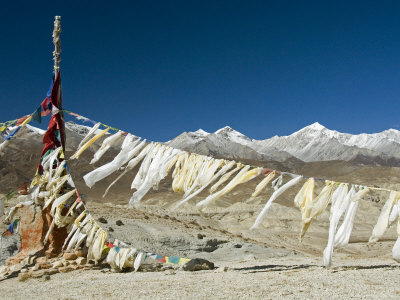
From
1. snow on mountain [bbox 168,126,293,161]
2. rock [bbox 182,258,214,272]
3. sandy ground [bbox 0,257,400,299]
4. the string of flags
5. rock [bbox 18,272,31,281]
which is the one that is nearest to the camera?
sandy ground [bbox 0,257,400,299]

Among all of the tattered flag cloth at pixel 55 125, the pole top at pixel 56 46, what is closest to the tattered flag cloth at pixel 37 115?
the tattered flag cloth at pixel 55 125

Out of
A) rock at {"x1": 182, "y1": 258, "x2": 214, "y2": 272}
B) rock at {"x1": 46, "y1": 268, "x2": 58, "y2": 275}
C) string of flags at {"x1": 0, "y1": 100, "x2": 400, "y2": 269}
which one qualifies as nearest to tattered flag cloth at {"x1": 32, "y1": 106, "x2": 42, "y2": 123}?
string of flags at {"x1": 0, "y1": 100, "x2": 400, "y2": 269}

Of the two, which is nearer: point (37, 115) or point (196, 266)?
point (196, 266)

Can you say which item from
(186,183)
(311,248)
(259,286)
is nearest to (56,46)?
(186,183)

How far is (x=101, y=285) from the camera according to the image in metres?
6.91

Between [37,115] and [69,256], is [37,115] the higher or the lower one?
the higher one

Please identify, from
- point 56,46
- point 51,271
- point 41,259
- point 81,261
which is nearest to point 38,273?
point 51,271

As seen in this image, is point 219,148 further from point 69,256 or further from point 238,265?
point 69,256

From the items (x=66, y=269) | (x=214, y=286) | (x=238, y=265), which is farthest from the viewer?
(x=238, y=265)

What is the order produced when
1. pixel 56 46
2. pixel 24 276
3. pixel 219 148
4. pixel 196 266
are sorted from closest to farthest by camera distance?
pixel 24 276 < pixel 196 266 < pixel 56 46 < pixel 219 148

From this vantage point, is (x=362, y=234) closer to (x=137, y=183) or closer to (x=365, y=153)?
(x=137, y=183)

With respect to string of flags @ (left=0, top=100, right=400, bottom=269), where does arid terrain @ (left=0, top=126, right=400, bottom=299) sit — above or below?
below

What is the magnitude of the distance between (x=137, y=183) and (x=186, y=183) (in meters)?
0.86

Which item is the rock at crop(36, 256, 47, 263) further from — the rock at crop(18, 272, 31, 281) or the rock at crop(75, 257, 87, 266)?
the rock at crop(75, 257, 87, 266)
